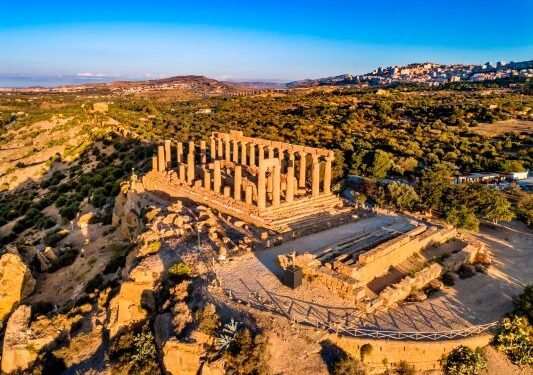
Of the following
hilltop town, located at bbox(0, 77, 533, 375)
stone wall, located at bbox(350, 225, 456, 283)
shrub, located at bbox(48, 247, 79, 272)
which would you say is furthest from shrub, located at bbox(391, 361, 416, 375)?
shrub, located at bbox(48, 247, 79, 272)

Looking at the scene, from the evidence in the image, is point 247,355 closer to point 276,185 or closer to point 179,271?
point 179,271

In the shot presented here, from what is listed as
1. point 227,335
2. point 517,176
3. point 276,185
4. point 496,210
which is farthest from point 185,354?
point 517,176

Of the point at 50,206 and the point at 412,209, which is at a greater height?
the point at 412,209

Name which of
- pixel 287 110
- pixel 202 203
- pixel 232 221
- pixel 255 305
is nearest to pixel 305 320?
pixel 255 305

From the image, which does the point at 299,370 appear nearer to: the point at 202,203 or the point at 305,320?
the point at 305,320

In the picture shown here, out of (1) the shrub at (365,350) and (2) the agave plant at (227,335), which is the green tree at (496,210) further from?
(2) the agave plant at (227,335)

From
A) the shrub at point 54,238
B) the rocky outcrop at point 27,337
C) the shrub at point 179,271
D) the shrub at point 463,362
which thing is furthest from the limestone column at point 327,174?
the shrub at point 54,238
